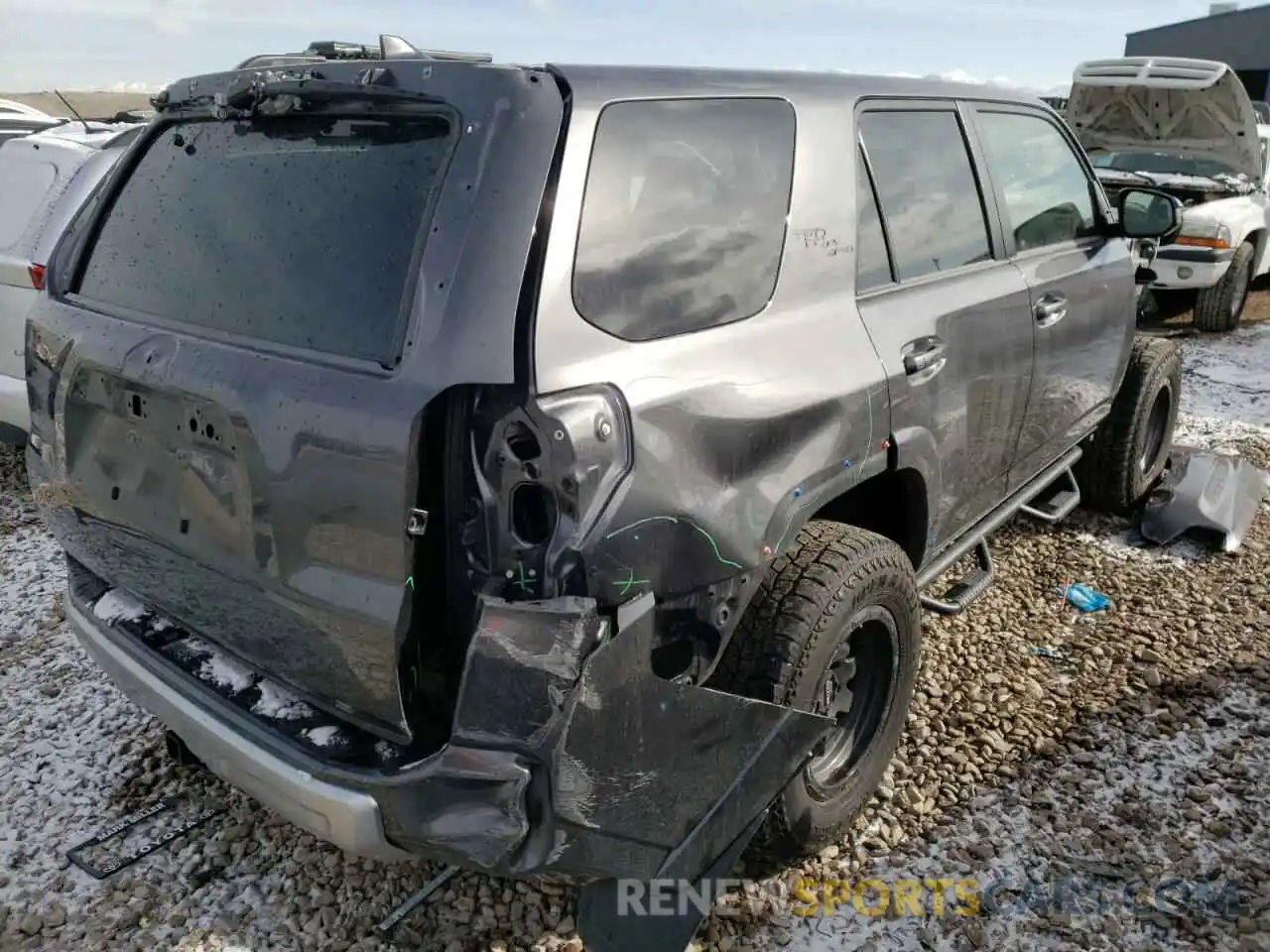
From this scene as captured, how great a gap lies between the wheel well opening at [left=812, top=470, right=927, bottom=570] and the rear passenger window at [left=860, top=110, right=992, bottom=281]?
0.57 meters

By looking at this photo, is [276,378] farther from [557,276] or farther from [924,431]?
[924,431]

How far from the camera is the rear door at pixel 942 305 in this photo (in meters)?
2.58

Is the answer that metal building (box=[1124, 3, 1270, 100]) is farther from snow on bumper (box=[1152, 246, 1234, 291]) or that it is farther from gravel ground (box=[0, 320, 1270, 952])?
gravel ground (box=[0, 320, 1270, 952])

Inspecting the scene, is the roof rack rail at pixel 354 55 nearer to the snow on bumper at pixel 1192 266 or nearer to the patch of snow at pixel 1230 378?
the patch of snow at pixel 1230 378

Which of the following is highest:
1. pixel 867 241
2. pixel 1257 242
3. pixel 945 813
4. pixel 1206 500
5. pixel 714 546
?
pixel 867 241

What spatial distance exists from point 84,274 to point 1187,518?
4.40 m

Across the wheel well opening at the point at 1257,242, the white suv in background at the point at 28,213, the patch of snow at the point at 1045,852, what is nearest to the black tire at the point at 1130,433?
the patch of snow at the point at 1045,852

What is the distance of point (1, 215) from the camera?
500 cm

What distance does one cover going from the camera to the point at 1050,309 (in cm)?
340

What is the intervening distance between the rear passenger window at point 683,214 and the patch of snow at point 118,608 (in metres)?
1.43

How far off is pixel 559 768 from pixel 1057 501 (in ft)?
10.9

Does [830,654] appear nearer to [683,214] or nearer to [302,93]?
[683,214]

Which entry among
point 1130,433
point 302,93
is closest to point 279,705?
point 302,93

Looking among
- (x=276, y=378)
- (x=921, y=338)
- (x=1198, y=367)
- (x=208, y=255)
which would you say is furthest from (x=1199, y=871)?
(x=1198, y=367)
